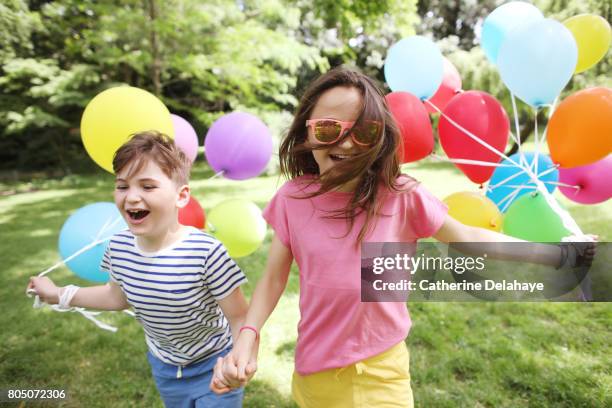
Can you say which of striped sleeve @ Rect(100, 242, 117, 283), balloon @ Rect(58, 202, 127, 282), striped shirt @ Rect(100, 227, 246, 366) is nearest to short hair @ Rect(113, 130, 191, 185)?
striped shirt @ Rect(100, 227, 246, 366)

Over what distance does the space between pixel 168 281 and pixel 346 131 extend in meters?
0.82

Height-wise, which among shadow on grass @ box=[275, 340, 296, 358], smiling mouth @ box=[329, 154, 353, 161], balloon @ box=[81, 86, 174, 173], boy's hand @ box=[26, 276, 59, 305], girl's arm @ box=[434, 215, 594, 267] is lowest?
shadow on grass @ box=[275, 340, 296, 358]

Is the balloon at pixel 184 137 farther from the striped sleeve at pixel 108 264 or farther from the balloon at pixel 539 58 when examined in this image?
the balloon at pixel 539 58

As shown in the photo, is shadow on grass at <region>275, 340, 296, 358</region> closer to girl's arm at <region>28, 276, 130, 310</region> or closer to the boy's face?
girl's arm at <region>28, 276, 130, 310</region>

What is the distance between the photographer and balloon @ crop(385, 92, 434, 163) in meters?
1.78

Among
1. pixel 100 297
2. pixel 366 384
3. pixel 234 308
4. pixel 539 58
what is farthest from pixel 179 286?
pixel 539 58

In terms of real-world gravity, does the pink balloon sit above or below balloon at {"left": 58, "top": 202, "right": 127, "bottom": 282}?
above

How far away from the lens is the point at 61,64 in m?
12.8

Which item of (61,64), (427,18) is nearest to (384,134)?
(61,64)

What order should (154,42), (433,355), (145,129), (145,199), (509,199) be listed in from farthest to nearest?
(154,42), (433,355), (509,199), (145,129), (145,199)

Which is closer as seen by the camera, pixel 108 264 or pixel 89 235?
pixel 108 264

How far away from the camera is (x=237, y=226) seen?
2.24 meters

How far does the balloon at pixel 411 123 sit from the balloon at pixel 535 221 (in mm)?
549

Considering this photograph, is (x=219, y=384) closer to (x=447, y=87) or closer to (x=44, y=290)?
(x=44, y=290)
